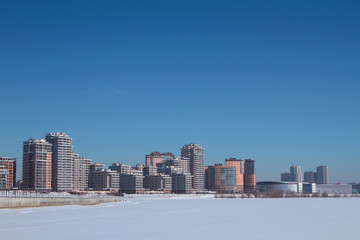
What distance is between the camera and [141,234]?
1620 inches

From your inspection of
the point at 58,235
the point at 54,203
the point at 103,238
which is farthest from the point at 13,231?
the point at 54,203

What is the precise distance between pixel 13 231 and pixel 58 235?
503cm

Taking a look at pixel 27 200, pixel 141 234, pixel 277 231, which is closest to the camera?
pixel 141 234

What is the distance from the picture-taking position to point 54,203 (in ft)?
359

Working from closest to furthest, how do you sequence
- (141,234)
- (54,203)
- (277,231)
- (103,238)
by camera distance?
1. (103,238)
2. (141,234)
3. (277,231)
4. (54,203)

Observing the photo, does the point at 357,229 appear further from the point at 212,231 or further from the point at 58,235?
the point at 58,235

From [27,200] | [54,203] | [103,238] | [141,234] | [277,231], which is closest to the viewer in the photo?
[103,238]

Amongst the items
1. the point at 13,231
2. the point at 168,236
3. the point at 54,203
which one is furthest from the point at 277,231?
the point at 54,203

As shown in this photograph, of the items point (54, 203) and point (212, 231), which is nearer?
point (212, 231)

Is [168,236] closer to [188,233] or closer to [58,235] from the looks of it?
[188,233]

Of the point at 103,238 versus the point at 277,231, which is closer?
the point at 103,238

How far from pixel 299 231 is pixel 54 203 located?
75.3 meters

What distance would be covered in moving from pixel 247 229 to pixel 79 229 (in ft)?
48.1

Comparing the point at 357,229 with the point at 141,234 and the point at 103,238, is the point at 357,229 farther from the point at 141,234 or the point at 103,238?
the point at 103,238
